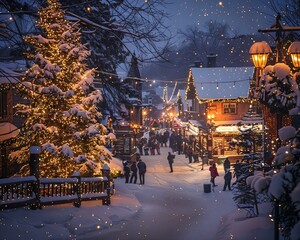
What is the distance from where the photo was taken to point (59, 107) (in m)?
17.0

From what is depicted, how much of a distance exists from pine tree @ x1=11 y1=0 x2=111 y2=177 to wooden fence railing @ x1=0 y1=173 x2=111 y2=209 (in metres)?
0.91

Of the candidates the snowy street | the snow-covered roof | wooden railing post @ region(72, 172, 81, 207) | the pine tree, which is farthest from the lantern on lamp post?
the snow-covered roof

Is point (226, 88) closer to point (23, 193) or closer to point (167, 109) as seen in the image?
point (23, 193)

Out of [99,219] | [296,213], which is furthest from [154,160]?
[296,213]

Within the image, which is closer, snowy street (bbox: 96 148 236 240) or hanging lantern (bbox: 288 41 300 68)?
hanging lantern (bbox: 288 41 300 68)

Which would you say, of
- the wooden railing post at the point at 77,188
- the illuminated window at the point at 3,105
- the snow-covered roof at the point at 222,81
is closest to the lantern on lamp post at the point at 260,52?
the wooden railing post at the point at 77,188

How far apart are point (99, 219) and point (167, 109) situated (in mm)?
68752

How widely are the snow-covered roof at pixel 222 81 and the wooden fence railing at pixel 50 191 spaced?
21.7 meters

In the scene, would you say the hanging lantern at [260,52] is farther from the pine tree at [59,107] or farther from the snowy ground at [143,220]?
the pine tree at [59,107]

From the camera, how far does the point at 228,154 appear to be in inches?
1495

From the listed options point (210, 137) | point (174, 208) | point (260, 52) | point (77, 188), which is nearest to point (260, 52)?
point (260, 52)

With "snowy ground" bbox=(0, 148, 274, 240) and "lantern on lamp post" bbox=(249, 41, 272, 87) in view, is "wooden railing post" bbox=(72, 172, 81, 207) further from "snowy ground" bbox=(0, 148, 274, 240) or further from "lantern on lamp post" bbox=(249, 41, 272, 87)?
"lantern on lamp post" bbox=(249, 41, 272, 87)

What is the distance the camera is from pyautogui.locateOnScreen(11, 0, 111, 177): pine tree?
16.3 m

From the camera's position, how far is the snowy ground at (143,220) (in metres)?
11.9
